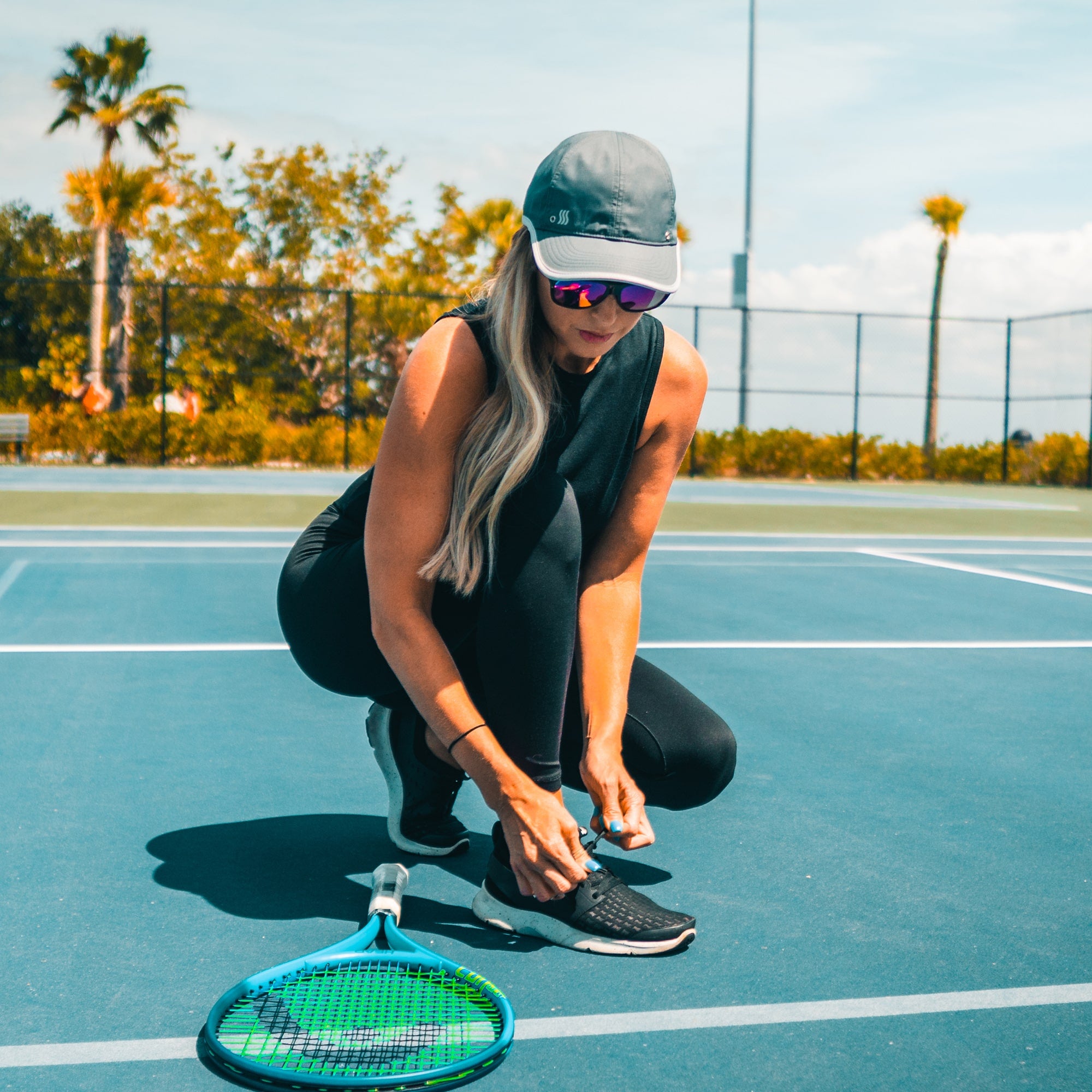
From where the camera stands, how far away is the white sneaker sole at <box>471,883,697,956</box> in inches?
84.1

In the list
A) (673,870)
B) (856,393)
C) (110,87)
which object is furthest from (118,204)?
(673,870)

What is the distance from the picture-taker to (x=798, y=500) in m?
15.2

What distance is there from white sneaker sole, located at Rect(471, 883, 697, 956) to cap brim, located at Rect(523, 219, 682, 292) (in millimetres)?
1086

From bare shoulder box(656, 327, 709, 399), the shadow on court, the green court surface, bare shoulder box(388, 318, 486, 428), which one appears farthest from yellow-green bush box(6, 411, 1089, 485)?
bare shoulder box(388, 318, 486, 428)

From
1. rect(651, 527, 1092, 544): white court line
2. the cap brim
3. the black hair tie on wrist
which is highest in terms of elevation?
the cap brim

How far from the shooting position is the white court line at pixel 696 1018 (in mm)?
1744

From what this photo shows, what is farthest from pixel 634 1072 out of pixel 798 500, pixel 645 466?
pixel 798 500

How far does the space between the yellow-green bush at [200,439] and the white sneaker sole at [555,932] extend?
54.6ft

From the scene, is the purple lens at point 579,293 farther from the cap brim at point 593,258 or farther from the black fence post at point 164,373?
the black fence post at point 164,373

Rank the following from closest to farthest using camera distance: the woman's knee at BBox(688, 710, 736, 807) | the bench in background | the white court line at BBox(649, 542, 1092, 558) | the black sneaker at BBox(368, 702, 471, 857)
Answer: the woman's knee at BBox(688, 710, 736, 807), the black sneaker at BBox(368, 702, 471, 857), the white court line at BBox(649, 542, 1092, 558), the bench in background

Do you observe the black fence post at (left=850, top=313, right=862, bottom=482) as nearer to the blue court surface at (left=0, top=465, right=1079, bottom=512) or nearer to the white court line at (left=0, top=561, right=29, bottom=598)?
the blue court surface at (left=0, top=465, right=1079, bottom=512)

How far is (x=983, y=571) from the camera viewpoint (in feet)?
26.0

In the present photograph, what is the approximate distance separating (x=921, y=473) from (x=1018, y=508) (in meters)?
7.40

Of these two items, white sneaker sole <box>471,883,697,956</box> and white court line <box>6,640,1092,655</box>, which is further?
white court line <box>6,640,1092,655</box>
